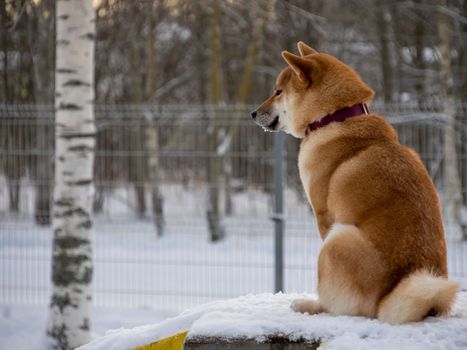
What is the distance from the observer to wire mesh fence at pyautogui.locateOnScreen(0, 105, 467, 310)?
7.80 metres

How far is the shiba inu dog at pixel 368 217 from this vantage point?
9.53ft

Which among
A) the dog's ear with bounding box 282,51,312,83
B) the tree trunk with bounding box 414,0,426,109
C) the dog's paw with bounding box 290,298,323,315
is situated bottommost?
the dog's paw with bounding box 290,298,323,315

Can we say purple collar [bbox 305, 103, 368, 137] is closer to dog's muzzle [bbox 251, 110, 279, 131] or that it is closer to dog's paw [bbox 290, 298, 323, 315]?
dog's muzzle [bbox 251, 110, 279, 131]

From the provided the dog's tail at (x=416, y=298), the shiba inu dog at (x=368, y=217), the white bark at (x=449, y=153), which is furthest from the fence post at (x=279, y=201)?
the dog's tail at (x=416, y=298)

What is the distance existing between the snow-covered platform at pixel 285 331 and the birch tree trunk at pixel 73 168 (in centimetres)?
267

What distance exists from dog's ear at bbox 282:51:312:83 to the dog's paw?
116 centimetres

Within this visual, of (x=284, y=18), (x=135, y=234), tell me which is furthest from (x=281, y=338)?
(x=284, y=18)

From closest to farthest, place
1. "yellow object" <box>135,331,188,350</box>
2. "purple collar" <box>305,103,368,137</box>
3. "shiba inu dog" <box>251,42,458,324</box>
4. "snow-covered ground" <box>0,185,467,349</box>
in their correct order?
"shiba inu dog" <box>251,42,458,324</box> < "yellow object" <box>135,331,188,350</box> < "purple collar" <box>305,103,368,137</box> < "snow-covered ground" <box>0,185,467,349</box>

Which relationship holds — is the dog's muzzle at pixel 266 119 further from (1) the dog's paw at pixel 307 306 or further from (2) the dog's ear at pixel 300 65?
(1) the dog's paw at pixel 307 306

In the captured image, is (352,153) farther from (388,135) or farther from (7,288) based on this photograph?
(7,288)

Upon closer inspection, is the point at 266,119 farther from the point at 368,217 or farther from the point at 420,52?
the point at 420,52

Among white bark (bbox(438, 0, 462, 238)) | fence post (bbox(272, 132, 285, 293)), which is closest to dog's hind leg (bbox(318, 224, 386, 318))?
fence post (bbox(272, 132, 285, 293))

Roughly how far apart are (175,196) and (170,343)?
5.06m

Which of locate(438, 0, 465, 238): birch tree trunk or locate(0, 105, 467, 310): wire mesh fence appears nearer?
locate(0, 105, 467, 310): wire mesh fence
